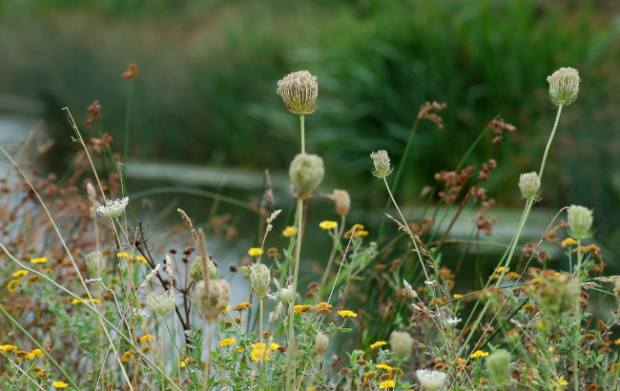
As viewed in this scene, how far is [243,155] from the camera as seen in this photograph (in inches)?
294

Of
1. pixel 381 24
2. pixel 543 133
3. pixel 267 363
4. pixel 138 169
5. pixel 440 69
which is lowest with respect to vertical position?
pixel 267 363

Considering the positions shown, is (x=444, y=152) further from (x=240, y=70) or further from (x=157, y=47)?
(x=157, y=47)

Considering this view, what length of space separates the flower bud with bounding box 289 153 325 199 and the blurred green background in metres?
3.82

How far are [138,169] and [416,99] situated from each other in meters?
3.17

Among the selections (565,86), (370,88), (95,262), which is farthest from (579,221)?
(370,88)

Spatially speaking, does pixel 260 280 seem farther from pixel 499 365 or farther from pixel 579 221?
pixel 579 221

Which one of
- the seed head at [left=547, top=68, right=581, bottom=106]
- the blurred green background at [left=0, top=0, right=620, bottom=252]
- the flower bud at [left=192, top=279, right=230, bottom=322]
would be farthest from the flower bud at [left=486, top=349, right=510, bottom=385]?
the blurred green background at [left=0, top=0, right=620, bottom=252]

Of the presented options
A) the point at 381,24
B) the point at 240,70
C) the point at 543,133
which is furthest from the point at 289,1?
the point at 543,133

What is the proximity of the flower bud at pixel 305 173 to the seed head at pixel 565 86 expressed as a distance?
54cm

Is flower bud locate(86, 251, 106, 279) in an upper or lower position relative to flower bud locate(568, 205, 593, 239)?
lower

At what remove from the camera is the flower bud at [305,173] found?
833mm

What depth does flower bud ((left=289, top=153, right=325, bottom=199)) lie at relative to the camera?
0.83m

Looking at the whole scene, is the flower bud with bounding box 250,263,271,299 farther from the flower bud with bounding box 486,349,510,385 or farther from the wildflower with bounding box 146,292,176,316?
the flower bud with bounding box 486,349,510,385

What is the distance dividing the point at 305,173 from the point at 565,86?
0.58m
